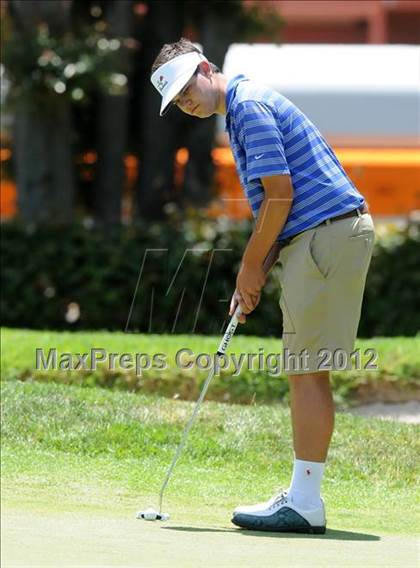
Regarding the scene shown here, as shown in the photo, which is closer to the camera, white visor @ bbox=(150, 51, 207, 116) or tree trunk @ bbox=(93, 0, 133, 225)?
white visor @ bbox=(150, 51, 207, 116)

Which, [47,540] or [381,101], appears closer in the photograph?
[47,540]

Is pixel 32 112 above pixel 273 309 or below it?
above

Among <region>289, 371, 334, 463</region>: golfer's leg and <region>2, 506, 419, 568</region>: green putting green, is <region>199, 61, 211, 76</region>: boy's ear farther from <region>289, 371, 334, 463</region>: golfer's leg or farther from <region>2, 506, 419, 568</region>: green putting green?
<region>2, 506, 419, 568</region>: green putting green

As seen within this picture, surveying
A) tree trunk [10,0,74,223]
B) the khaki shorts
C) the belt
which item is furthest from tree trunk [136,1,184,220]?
the khaki shorts

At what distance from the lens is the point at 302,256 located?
16.4 feet

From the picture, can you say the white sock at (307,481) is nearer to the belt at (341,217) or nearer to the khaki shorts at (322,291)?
the khaki shorts at (322,291)

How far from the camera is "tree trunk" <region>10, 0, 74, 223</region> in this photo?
42.6 feet

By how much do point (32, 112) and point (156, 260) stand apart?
211cm

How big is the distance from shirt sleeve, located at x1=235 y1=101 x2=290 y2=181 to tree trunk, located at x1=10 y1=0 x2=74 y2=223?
8.04 m

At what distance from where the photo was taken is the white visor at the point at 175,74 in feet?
16.3

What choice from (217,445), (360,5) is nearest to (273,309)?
(217,445)

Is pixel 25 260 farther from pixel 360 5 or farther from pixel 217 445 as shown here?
pixel 360 5

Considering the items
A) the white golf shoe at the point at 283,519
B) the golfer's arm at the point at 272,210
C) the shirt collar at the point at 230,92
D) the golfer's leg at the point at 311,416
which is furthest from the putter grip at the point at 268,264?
the white golf shoe at the point at 283,519

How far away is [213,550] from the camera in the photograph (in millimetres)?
4332
